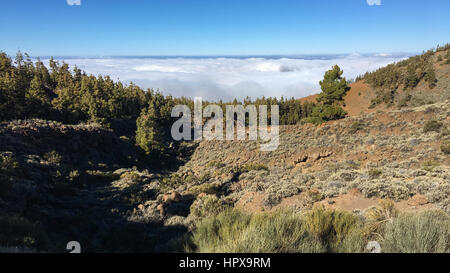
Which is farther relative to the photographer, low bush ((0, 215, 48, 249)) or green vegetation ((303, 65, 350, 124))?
green vegetation ((303, 65, 350, 124))

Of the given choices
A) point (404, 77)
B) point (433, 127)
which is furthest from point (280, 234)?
point (404, 77)

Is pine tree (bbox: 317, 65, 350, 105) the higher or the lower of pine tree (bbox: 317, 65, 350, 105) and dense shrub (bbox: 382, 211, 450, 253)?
the higher

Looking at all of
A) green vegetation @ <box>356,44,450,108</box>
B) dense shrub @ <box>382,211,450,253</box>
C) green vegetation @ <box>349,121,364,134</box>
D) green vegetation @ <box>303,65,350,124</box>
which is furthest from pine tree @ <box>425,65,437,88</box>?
dense shrub @ <box>382,211,450,253</box>

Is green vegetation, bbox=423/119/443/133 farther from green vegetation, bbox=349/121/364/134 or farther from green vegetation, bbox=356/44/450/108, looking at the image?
green vegetation, bbox=356/44/450/108

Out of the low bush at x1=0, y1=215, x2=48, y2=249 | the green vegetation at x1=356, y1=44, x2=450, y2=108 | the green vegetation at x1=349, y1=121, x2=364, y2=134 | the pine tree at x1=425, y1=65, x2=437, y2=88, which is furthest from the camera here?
the green vegetation at x1=356, y1=44, x2=450, y2=108

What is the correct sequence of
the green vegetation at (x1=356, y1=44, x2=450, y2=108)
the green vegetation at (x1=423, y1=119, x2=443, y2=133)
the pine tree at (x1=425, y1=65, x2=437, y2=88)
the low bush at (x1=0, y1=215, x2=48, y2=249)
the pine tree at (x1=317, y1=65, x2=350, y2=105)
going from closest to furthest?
the low bush at (x1=0, y1=215, x2=48, y2=249)
the green vegetation at (x1=423, y1=119, x2=443, y2=133)
the pine tree at (x1=317, y1=65, x2=350, y2=105)
the pine tree at (x1=425, y1=65, x2=437, y2=88)
the green vegetation at (x1=356, y1=44, x2=450, y2=108)

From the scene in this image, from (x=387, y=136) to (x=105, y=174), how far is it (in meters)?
22.8

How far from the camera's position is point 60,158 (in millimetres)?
16312

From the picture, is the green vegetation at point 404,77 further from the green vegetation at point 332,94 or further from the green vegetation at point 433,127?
the green vegetation at point 433,127

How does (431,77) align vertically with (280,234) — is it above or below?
above

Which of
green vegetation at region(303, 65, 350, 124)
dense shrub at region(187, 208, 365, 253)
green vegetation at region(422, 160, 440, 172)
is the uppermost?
green vegetation at region(303, 65, 350, 124)

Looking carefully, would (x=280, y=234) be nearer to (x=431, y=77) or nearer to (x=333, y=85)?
(x=333, y=85)

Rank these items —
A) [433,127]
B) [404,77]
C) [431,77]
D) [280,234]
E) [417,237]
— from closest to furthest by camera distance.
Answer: [417,237] → [280,234] → [433,127] → [431,77] → [404,77]
